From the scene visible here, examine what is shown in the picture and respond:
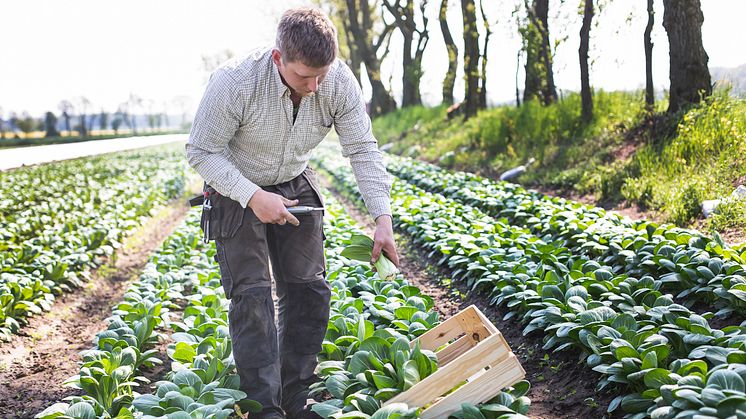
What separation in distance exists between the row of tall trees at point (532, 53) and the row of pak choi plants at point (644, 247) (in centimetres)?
269

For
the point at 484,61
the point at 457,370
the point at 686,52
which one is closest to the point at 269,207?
the point at 457,370

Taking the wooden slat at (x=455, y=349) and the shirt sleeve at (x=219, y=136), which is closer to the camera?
the shirt sleeve at (x=219, y=136)

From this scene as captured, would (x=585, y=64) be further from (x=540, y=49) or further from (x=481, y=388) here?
(x=481, y=388)

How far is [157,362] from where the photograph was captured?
160 inches

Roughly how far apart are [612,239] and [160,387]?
3.63 meters

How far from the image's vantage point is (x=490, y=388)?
2.69 metres

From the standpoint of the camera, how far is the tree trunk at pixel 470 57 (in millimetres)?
16578

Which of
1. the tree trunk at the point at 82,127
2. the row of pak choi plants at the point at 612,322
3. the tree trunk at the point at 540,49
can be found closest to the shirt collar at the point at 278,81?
the row of pak choi plants at the point at 612,322

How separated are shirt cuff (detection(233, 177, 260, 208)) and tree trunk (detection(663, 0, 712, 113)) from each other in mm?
7232

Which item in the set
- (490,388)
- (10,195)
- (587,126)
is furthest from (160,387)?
(10,195)

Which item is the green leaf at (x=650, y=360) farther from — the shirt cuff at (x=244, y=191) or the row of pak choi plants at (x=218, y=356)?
the shirt cuff at (x=244, y=191)

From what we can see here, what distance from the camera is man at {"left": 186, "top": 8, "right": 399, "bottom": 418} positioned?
8.98 feet

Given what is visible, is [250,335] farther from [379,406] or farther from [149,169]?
[149,169]

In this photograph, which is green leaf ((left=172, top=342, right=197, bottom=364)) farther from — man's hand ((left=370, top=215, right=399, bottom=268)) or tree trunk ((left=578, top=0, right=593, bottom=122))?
tree trunk ((left=578, top=0, right=593, bottom=122))
